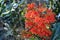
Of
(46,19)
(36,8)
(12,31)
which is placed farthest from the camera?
(12,31)

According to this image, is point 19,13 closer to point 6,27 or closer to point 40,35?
point 6,27

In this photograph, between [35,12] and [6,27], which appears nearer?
[35,12]

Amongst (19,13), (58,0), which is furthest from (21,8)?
(58,0)

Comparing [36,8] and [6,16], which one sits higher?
[36,8]

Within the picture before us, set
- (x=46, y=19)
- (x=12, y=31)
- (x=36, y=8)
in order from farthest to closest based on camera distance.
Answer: (x=12, y=31)
(x=36, y=8)
(x=46, y=19)

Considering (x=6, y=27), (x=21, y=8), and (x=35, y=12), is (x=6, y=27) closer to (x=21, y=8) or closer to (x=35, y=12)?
(x=21, y=8)

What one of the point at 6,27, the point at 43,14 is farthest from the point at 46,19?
the point at 6,27

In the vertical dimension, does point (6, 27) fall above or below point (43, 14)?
below

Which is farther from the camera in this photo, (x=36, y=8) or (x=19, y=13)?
(x=19, y=13)

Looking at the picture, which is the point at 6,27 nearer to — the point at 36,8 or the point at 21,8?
the point at 21,8
